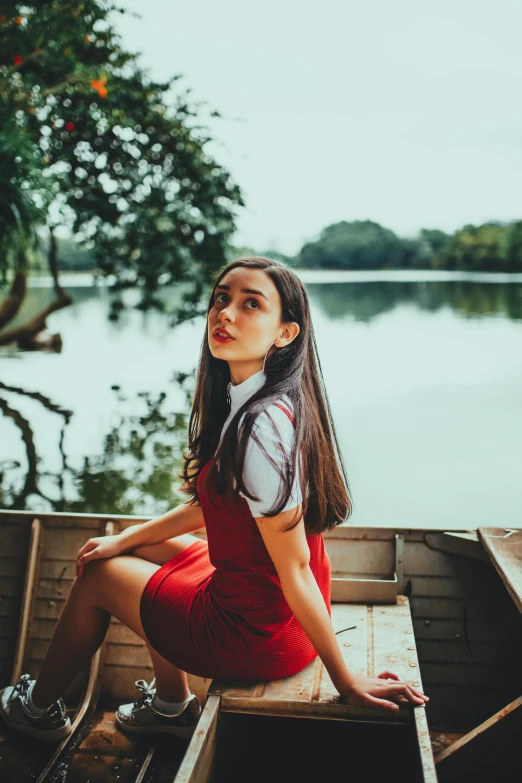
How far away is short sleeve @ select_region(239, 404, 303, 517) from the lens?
1.27m

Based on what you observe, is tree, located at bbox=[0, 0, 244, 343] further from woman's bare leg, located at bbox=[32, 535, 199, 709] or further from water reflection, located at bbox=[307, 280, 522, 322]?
water reflection, located at bbox=[307, 280, 522, 322]

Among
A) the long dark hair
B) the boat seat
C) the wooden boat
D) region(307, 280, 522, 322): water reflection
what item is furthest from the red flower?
region(307, 280, 522, 322): water reflection

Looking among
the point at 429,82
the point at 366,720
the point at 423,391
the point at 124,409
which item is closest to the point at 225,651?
the point at 366,720

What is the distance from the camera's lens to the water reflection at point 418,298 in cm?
2228

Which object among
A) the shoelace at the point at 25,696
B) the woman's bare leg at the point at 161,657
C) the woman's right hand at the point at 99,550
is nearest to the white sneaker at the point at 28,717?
the shoelace at the point at 25,696

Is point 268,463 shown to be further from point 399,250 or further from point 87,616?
point 399,250

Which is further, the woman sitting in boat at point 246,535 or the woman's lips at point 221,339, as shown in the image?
the woman's lips at point 221,339

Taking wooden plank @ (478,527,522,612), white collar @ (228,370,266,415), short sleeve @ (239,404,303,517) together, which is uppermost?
white collar @ (228,370,266,415)

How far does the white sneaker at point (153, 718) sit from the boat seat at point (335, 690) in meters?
0.37

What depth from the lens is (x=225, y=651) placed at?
4.62ft

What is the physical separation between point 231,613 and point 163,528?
0.33 meters

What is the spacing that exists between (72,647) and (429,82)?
870 inches

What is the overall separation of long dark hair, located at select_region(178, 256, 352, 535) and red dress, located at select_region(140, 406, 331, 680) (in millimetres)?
55

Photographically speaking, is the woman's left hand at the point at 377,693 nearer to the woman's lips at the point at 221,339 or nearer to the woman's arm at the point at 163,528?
the woman's arm at the point at 163,528
